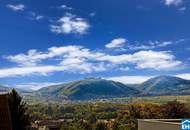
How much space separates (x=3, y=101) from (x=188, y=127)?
8.97 m

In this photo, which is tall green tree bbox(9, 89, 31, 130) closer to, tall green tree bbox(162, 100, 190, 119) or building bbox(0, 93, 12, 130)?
building bbox(0, 93, 12, 130)

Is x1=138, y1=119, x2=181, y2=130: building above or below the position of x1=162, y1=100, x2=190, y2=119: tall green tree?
below

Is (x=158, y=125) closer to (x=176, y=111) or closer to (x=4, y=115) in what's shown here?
(x=4, y=115)

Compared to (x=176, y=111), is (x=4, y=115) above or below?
below

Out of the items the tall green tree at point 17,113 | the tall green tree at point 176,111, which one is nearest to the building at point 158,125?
the tall green tree at point 17,113

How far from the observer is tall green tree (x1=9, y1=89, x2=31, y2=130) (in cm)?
3841

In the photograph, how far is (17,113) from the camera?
38.8m

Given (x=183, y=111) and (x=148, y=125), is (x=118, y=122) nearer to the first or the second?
(x=183, y=111)

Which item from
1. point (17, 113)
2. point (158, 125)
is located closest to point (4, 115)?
point (158, 125)

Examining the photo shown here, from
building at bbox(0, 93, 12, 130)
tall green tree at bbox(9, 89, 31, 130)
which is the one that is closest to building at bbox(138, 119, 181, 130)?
building at bbox(0, 93, 12, 130)

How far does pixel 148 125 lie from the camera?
2600 cm

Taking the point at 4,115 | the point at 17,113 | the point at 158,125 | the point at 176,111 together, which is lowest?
the point at 158,125

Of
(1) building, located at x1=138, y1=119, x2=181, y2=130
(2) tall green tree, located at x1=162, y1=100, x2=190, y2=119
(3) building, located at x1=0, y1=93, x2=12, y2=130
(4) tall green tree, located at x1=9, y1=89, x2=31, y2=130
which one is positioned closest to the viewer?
(3) building, located at x1=0, y1=93, x2=12, y2=130

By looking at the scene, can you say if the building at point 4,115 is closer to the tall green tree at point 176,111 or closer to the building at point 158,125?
the building at point 158,125
